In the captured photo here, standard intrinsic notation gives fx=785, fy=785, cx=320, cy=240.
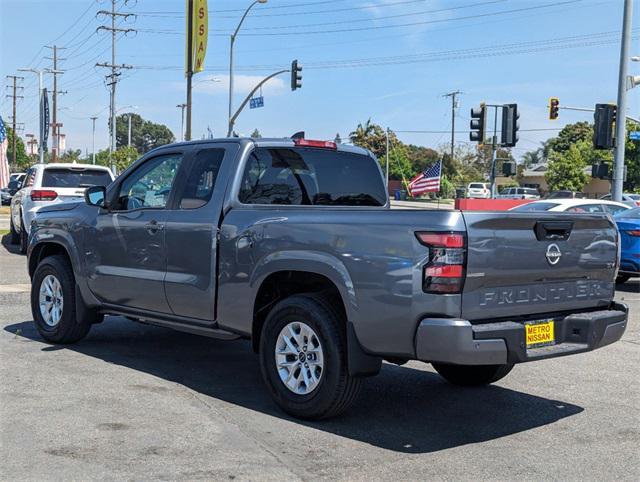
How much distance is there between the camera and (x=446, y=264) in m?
4.53

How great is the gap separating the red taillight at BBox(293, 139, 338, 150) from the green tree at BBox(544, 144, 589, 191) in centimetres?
6323

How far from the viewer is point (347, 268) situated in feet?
16.1

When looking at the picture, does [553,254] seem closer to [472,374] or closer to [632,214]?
[472,374]

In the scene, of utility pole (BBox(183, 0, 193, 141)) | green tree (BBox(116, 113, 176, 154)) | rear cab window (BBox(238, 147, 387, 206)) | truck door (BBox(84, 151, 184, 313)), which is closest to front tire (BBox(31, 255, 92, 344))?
truck door (BBox(84, 151, 184, 313))

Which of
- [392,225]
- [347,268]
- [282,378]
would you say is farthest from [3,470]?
[392,225]

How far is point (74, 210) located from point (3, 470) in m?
3.59

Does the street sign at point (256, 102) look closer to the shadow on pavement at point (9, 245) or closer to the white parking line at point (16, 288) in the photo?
the shadow on pavement at point (9, 245)

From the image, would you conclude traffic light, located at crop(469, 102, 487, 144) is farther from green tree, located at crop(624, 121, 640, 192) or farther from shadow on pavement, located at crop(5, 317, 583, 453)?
green tree, located at crop(624, 121, 640, 192)

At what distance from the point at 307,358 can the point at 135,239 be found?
2.16 meters

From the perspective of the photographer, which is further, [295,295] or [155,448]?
[295,295]

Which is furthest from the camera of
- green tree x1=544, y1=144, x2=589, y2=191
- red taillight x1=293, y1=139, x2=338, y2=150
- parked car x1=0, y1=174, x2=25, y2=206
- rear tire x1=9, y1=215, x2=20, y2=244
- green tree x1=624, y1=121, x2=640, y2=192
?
green tree x1=544, y1=144, x2=589, y2=191

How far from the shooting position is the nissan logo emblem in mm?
4980

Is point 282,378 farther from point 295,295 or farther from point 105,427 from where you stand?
point 105,427

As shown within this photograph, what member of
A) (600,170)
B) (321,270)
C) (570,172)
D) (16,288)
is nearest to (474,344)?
(321,270)
